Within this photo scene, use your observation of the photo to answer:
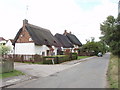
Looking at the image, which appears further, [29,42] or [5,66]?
[29,42]

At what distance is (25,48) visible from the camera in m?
34.2

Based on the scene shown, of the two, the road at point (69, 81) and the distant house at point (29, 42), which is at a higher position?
the distant house at point (29, 42)

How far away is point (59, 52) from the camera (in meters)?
43.9

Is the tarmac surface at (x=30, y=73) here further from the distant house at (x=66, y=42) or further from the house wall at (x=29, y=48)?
the distant house at (x=66, y=42)

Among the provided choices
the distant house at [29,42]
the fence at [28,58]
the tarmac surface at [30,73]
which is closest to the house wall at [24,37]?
the distant house at [29,42]

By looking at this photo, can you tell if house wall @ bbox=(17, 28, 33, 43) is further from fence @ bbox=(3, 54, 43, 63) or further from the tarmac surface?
the tarmac surface

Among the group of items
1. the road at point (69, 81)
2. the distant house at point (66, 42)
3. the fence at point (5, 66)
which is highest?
the distant house at point (66, 42)

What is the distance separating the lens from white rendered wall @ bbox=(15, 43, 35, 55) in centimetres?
3315

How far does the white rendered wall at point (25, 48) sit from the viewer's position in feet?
109

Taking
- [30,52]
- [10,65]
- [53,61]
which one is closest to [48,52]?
[30,52]

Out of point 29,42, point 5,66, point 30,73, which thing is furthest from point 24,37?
point 5,66

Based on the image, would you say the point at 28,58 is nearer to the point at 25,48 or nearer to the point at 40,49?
the point at 25,48

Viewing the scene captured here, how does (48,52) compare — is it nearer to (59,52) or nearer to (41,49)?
(41,49)

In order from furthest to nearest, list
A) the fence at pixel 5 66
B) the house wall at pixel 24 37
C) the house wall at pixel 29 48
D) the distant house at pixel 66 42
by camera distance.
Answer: the distant house at pixel 66 42, the house wall at pixel 24 37, the house wall at pixel 29 48, the fence at pixel 5 66
